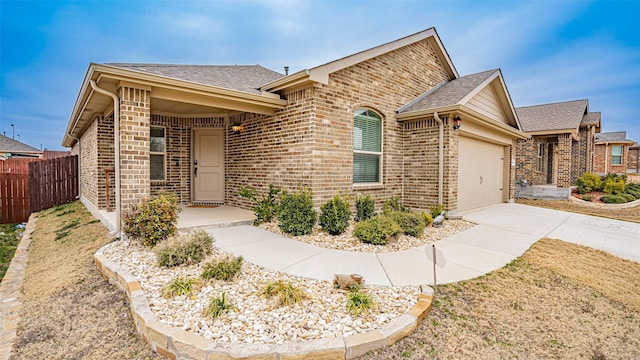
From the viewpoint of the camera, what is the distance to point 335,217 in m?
5.56

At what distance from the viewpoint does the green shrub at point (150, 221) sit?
4.46m

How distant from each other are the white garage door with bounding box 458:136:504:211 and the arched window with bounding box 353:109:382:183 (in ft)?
7.87

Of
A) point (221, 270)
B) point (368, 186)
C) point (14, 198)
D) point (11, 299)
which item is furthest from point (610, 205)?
point (14, 198)

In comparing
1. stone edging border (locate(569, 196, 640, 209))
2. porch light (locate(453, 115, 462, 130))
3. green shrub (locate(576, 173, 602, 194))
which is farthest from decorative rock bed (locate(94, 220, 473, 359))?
green shrub (locate(576, 173, 602, 194))

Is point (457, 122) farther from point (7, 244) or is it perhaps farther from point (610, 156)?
point (610, 156)

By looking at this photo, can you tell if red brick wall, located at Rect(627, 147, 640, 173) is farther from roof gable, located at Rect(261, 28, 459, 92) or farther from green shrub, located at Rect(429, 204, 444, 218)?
green shrub, located at Rect(429, 204, 444, 218)

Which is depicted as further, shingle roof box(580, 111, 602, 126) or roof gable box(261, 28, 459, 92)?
shingle roof box(580, 111, 602, 126)

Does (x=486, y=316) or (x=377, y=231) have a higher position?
(x=377, y=231)

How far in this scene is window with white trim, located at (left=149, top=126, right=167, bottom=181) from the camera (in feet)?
26.8

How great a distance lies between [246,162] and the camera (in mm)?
7832

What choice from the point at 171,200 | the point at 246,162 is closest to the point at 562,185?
the point at 246,162

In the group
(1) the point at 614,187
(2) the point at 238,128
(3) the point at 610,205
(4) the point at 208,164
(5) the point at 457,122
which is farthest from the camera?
(1) the point at 614,187

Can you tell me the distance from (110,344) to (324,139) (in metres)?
4.81

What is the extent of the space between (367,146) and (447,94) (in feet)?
10.1
